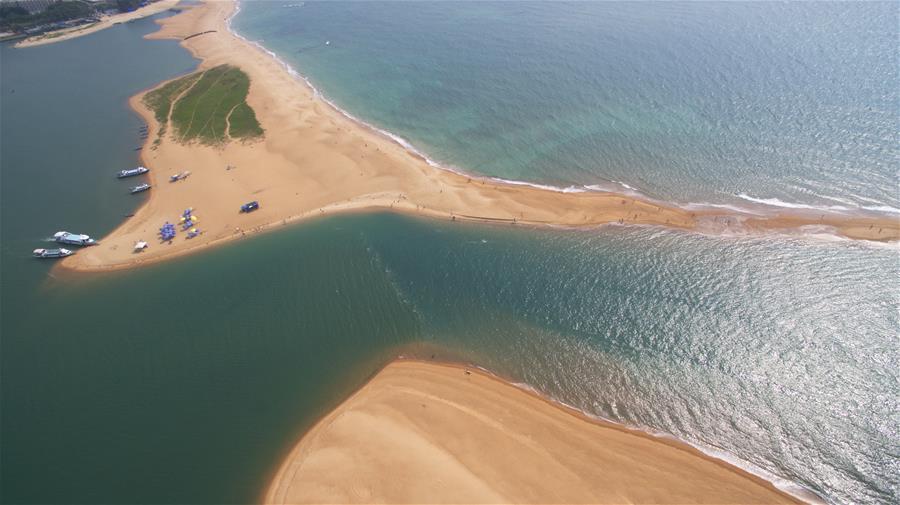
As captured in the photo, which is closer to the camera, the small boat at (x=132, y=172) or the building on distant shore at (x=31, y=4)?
the small boat at (x=132, y=172)

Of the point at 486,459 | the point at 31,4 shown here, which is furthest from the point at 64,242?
the point at 31,4

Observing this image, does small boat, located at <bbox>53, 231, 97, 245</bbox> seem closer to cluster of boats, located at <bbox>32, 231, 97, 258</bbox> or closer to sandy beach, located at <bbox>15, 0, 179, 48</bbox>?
cluster of boats, located at <bbox>32, 231, 97, 258</bbox>

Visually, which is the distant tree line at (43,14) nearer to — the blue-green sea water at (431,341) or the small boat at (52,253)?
the blue-green sea water at (431,341)

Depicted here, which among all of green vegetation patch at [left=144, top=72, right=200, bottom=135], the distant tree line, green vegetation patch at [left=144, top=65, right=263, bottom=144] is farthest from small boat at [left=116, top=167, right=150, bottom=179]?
the distant tree line

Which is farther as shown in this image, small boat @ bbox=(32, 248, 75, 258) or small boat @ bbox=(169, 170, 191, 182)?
small boat @ bbox=(169, 170, 191, 182)

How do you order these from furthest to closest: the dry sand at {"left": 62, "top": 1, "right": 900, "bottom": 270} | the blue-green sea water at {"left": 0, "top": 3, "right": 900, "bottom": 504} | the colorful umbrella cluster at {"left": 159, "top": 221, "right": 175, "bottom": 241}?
the colorful umbrella cluster at {"left": 159, "top": 221, "right": 175, "bottom": 241}, the dry sand at {"left": 62, "top": 1, "right": 900, "bottom": 270}, the blue-green sea water at {"left": 0, "top": 3, "right": 900, "bottom": 504}

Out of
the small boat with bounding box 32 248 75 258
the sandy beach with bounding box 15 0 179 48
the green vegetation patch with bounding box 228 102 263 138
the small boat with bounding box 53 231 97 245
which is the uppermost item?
the sandy beach with bounding box 15 0 179 48

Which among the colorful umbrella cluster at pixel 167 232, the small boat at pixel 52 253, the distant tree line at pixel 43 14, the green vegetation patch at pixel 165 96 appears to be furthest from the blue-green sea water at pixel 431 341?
the distant tree line at pixel 43 14
